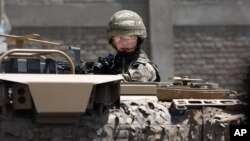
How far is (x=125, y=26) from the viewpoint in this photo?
5.47m

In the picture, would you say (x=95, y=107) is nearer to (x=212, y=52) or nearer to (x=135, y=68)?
(x=135, y=68)

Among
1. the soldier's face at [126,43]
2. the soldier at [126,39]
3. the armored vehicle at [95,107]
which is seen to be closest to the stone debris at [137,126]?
the armored vehicle at [95,107]

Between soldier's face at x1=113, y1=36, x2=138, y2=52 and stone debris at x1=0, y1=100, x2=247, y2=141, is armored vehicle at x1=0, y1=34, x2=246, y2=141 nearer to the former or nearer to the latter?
stone debris at x1=0, y1=100, x2=247, y2=141

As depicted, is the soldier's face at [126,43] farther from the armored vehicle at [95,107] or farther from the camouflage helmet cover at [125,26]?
the armored vehicle at [95,107]

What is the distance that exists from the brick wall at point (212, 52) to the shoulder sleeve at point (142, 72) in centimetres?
865

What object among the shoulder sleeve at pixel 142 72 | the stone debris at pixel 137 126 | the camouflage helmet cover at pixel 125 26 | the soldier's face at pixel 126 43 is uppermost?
the camouflage helmet cover at pixel 125 26

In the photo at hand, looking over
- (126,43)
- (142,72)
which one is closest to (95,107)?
(142,72)

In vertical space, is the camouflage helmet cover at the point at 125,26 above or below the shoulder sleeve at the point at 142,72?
above

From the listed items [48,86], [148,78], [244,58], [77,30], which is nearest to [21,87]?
[48,86]

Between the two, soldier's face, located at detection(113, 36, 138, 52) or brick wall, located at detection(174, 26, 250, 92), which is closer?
soldier's face, located at detection(113, 36, 138, 52)

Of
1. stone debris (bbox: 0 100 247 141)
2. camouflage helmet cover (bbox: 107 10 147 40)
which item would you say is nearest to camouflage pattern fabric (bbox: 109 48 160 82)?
camouflage helmet cover (bbox: 107 10 147 40)

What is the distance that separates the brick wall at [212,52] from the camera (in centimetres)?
1391

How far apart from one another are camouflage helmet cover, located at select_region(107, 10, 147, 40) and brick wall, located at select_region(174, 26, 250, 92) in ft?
27.1

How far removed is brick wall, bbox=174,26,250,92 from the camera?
13.9 meters
